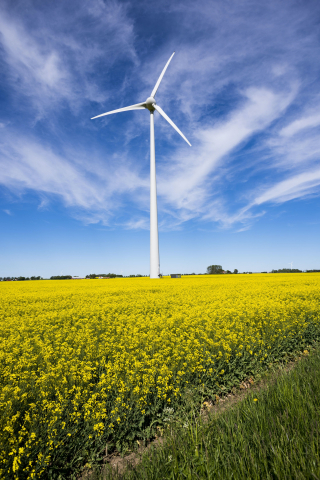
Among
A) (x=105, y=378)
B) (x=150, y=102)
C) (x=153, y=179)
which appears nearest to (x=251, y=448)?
(x=105, y=378)

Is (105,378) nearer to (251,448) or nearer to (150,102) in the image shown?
(251,448)

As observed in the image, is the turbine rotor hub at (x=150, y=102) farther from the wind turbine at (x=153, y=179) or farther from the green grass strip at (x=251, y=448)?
the green grass strip at (x=251, y=448)

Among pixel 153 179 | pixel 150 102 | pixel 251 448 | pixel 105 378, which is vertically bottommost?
pixel 105 378

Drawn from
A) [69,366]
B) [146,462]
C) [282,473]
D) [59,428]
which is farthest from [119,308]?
[282,473]

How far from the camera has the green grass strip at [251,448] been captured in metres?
2.48

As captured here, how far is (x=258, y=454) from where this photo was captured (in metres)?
2.77

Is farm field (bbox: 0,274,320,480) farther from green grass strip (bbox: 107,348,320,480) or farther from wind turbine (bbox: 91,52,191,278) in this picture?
wind turbine (bbox: 91,52,191,278)

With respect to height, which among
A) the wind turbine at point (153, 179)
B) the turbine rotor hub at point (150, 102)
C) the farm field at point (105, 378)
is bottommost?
the farm field at point (105, 378)

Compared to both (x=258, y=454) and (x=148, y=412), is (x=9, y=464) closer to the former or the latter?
(x=148, y=412)

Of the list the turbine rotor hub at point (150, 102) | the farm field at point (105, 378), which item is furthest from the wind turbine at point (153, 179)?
the farm field at point (105, 378)

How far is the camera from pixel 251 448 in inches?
111

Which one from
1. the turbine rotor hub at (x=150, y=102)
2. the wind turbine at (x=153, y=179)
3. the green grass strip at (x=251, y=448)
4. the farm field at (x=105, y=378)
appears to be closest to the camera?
the green grass strip at (x=251, y=448)

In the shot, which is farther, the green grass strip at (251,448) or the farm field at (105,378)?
the farm field at (105,378)

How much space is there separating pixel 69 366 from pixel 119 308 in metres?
7.42
